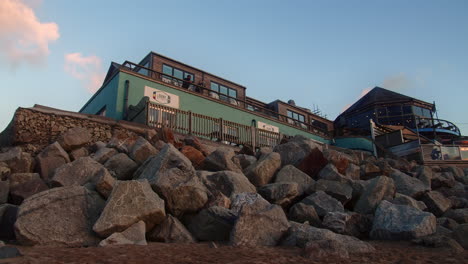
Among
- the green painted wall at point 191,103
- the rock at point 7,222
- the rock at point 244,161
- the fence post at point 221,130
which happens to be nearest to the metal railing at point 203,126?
the fence post at point 221,130

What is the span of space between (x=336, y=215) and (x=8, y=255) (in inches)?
169

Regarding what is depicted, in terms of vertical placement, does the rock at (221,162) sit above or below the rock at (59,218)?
above

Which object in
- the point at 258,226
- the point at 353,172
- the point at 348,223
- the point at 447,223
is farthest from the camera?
the point at 353,172

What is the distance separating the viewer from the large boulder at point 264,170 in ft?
22.9

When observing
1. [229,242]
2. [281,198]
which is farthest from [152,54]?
[229,242]

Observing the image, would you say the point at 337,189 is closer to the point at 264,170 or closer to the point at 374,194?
the point at 374,194

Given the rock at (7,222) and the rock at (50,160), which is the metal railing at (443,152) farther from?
the rock at (7,222)

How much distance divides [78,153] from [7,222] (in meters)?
3.71

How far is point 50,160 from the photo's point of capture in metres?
7.19

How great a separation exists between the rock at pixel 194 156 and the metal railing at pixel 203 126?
13.9 feet

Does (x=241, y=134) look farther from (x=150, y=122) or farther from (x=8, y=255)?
(x=8, y=255)

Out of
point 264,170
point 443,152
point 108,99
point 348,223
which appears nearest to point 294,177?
point 264,170

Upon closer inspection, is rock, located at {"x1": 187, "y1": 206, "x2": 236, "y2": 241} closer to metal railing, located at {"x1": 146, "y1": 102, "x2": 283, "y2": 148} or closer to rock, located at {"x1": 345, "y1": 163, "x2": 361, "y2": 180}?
rock, located at {"x1": 345, "y1": 163, "x2": 361, "y2": 180}

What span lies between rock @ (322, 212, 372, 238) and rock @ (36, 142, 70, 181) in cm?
568
